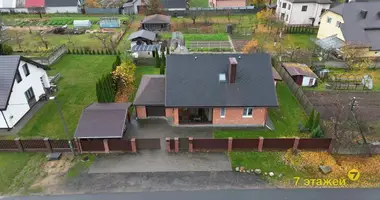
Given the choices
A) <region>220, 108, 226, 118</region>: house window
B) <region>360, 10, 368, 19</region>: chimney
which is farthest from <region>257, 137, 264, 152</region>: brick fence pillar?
<region>360, 10, 368, 19</region>: chimney

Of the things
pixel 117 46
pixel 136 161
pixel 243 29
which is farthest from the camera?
pixel 243 29

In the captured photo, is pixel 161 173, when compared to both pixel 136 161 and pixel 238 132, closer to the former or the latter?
pixel 136 161

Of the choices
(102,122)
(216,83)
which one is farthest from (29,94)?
(216,83)

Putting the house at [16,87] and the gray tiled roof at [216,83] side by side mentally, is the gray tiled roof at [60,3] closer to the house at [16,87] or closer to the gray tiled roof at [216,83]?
the house at [16,87]

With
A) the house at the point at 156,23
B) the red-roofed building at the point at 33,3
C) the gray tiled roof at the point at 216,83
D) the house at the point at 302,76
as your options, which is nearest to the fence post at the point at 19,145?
the gray tiled roof at the point at 216,83

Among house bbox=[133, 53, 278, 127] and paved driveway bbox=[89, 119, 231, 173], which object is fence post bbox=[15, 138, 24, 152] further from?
house bbox=[133, 53, 278, 127]

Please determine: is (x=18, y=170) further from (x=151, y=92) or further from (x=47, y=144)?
(x=151, y=92)

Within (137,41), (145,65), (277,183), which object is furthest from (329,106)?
(137,41)
